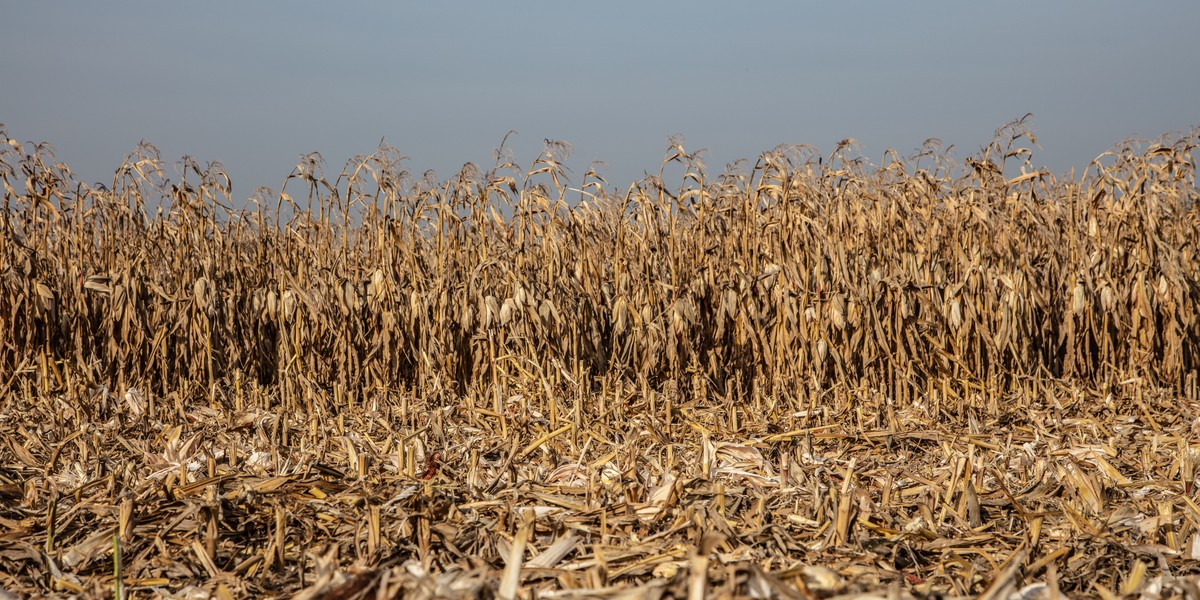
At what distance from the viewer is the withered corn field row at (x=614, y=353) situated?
2.83 meters

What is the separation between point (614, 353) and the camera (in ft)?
13.9

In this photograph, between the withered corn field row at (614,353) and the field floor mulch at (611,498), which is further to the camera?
the withered corn field row at (614,353)

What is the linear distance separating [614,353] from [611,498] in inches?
61.5

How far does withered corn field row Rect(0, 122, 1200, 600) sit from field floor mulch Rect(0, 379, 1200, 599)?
0.02m

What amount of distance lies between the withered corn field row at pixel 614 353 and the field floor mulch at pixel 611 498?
2 centimetres

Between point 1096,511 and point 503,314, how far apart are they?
2411 mm

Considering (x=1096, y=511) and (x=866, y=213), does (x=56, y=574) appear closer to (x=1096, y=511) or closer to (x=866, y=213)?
(x=1096, y=511)

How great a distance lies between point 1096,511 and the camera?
8.59 feet

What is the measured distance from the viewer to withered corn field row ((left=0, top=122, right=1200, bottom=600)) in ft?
9.28

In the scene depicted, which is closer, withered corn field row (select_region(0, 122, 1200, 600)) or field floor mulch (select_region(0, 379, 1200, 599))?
field floor mulch (select_region(0, 379, 1200, 599))

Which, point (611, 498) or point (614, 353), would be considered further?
point (614, 353)

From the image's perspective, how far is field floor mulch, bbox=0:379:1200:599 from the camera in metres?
2.10

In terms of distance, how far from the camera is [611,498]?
2721 millimetres

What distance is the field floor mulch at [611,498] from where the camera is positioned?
2100 mm
